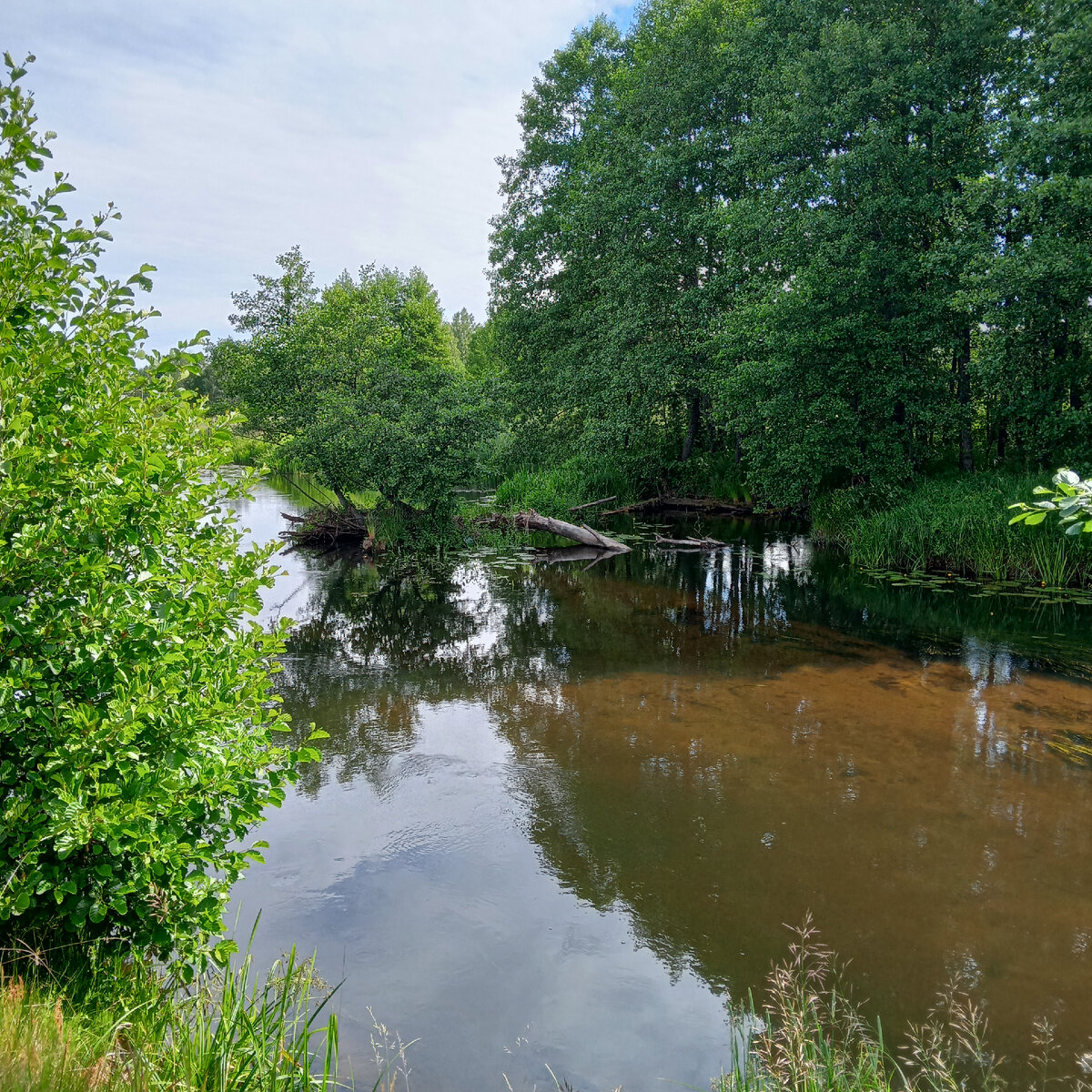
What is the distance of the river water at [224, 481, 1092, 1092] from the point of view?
3.89 meters

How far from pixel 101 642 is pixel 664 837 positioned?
4.15 meters

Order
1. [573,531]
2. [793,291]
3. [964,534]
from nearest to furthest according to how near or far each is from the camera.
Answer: [964,534]
[793,291]
[573,531]

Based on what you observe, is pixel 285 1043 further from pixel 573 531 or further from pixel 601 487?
pixel 601 487

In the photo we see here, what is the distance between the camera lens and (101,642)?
2824 mm

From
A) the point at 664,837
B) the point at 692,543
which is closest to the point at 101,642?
the point at 664,837

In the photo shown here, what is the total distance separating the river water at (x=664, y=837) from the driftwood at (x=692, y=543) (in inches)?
276

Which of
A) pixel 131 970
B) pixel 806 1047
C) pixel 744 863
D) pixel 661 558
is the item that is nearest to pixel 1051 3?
pixel 661 558

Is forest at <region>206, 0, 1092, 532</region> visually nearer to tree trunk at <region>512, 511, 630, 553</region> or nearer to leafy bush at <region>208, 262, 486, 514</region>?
leafy bush at <region>208, 262, 486, 514</region>

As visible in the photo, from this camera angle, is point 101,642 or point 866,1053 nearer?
point 101,642

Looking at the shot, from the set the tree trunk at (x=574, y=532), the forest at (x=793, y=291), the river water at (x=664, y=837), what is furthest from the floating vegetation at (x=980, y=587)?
the tree trunk at (x=574, y=532)

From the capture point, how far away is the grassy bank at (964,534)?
13.1 meters

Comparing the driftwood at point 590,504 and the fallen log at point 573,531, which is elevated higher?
the driftwood at point 590,504

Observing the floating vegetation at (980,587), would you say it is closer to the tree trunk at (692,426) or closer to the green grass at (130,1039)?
the tree trunk at (692,426)

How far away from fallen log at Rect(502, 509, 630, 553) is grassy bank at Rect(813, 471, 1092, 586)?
5.54 metres
